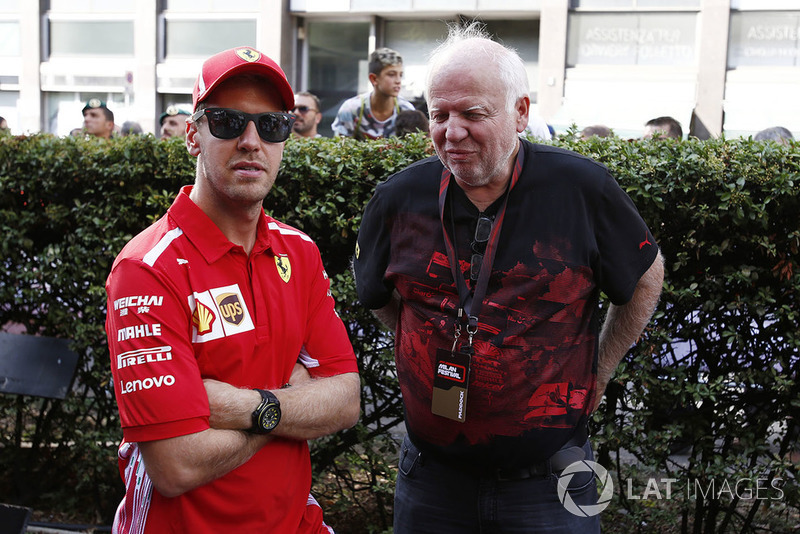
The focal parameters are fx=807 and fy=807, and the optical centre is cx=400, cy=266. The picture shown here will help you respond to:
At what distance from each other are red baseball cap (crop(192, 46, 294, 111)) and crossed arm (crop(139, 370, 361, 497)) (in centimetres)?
91

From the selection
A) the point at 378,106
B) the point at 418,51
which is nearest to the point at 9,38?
the point at 418,51

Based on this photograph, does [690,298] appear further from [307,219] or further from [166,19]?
[166,19]

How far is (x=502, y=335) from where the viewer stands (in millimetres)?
2600

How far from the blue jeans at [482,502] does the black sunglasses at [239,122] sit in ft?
4.01

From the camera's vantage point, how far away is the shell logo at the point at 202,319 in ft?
7.75

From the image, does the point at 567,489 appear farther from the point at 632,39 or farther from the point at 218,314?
the point at 632,39

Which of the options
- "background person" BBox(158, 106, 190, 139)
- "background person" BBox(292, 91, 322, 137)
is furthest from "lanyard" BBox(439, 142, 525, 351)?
"background person" BBox(158, 106, 190, 139)

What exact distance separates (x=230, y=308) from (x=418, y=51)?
752 inches

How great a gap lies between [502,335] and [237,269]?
867mm

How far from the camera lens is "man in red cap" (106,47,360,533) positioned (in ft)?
7.40

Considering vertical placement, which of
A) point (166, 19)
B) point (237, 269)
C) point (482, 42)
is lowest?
point (237, 269)

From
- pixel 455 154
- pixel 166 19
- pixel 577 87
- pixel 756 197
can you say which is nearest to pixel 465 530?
pixel 455 154

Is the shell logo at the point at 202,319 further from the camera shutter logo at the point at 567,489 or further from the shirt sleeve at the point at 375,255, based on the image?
the camera shutter logo at the point at 567,489

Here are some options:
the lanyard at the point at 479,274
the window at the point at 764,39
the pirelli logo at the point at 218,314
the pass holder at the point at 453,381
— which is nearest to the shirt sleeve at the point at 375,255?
the lanyard at the point at 479,274
